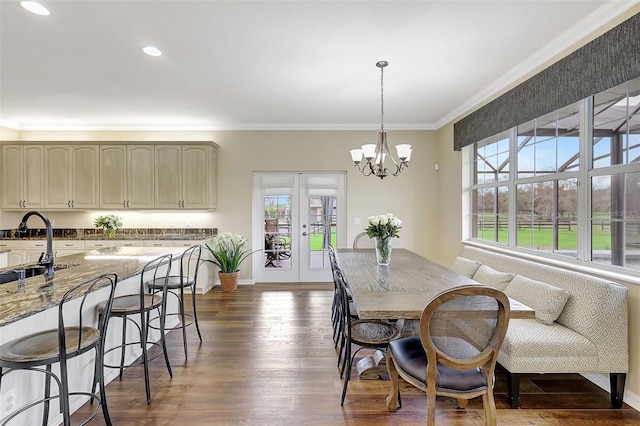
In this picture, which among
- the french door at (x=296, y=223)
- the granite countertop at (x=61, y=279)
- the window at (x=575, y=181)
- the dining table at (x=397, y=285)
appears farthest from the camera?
the french door at (x=296, y=223)

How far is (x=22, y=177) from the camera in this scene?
503 centimetres

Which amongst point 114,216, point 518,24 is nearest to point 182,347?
point 114,216

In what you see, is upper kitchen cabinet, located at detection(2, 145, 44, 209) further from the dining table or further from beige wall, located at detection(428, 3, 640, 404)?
beige wall, located at detection(428, 3, 640, 404)

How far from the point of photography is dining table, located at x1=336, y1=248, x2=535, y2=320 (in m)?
1.78

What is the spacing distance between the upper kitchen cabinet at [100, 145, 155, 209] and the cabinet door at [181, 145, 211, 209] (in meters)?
0.53

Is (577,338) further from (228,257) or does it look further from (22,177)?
(22,177)

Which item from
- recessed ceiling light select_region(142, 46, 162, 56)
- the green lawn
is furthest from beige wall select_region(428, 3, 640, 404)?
recessed ceiling light select_region(142, 46, 162, 56)

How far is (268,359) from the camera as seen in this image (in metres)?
2.83

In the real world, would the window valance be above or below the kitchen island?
above

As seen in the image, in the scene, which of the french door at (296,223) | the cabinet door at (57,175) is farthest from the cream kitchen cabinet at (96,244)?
the french door at (296,223)

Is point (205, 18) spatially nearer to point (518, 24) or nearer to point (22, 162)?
point (518, 24)

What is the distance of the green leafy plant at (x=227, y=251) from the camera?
5.09 m

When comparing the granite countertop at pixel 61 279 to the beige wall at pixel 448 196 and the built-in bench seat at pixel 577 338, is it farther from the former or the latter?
the beige wall at pixel 448 196

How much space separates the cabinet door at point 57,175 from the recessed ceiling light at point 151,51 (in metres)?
3.21
